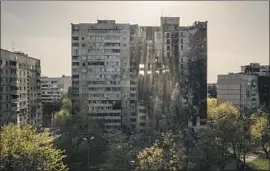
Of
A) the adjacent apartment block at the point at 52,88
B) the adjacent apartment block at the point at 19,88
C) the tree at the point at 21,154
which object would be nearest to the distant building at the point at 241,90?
the adjacent apartment block at the point at 19,88

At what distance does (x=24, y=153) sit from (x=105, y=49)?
144ft

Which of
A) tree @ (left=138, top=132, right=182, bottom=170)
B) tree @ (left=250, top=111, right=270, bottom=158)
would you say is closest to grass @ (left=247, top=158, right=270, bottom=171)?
tree @ (left=250, top=111, right=270, bottom=158)

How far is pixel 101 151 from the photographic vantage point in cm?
5844

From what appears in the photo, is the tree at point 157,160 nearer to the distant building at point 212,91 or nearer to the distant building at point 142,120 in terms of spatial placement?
the distant building at point 142,120

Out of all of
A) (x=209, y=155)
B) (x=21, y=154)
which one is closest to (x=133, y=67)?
(x=209, y=155)

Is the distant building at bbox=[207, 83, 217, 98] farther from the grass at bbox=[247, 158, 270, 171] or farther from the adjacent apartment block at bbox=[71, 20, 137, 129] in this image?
the grass at bbox=[247, 158, 270, 171]

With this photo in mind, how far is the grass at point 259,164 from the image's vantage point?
49.8 m

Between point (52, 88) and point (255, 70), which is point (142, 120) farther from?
point (52, 88)

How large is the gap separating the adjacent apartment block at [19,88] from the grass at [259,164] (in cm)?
3346

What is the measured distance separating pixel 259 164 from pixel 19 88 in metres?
37.4

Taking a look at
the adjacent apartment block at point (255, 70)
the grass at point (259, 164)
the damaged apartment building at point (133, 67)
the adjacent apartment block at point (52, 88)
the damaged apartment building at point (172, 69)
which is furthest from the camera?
the adjacent apartment block at point (52, 88)

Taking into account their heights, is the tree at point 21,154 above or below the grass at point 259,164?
above

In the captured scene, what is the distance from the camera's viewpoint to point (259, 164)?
51500 millimetres

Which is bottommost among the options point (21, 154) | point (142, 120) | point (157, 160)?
point (157, 160)
